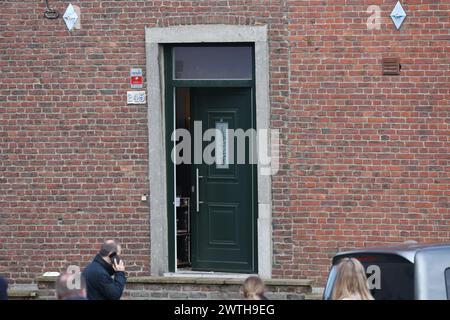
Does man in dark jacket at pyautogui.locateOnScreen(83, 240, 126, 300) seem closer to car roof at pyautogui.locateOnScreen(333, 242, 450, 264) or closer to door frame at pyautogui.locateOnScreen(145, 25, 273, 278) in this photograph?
car roof at pyautogui.locateOnScreen(333, 242, 450, 264)

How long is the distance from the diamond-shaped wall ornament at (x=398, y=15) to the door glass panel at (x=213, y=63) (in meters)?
2.00

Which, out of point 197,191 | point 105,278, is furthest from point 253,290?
point 197,191

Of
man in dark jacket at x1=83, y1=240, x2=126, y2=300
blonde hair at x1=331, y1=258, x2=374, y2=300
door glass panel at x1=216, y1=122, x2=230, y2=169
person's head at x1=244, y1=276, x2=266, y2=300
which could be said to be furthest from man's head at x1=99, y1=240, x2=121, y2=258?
door glass panel at x1=216, y1=122, x2=230, y2=169

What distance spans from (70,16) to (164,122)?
196 cm

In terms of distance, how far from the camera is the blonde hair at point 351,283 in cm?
810

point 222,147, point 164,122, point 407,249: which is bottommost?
point 407,249

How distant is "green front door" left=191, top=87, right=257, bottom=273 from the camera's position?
566 inches

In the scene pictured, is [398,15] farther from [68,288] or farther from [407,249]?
[68,288]

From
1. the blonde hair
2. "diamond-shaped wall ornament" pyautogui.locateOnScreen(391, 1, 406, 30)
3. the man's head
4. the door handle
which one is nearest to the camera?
the blonde hair

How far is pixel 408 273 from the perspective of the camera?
839cm

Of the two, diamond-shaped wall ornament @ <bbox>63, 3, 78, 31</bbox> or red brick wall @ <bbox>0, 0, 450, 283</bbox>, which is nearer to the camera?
red brick wall @ <bbox>0, 0, 450, 283</bbox>

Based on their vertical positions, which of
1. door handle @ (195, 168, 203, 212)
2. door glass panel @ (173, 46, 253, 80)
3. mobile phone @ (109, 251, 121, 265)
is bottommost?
mobile phone @ (109, 251, 121, 265)

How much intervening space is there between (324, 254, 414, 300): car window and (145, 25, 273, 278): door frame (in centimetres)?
503

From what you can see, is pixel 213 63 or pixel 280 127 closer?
pixel 280 127
